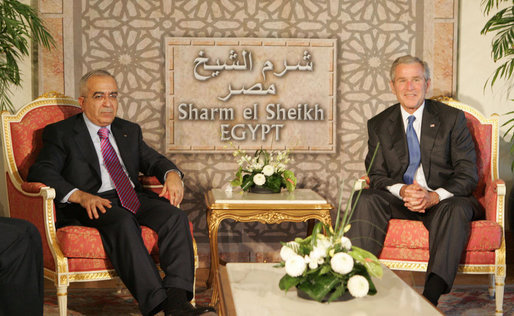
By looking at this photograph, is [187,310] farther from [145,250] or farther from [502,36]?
[502,36]

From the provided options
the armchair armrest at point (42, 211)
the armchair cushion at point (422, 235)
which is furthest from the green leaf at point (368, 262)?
the armchair armrest at point (42, 211)

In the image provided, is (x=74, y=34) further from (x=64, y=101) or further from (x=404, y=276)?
(x=404, y=276)

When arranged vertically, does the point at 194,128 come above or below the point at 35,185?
above

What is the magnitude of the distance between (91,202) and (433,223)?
6.42 ft

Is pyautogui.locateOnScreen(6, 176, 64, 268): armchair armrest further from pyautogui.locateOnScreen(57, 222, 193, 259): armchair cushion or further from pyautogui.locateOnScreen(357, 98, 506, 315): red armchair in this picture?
pyautogui.locateOnScreen(357, 98, 506, 315): red armchair

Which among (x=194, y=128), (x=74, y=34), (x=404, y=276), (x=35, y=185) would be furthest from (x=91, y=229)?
(x=404, y=276)

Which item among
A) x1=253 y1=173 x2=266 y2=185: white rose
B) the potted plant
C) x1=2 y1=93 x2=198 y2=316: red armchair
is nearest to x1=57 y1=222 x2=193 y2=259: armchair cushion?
x1=2 y1=93 x2=198 y2=316: red armchair

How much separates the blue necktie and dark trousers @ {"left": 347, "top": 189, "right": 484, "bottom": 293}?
0.18 meters

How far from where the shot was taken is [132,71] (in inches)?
192

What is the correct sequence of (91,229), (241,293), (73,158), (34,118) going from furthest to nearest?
(34,118), (73,158), (91,229), (241,293)

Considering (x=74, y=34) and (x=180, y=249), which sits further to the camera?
(x=74, y=34)

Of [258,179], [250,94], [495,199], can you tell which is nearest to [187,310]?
[258,179]

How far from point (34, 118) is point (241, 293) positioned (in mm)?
2165

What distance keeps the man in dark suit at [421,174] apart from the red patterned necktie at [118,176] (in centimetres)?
135
